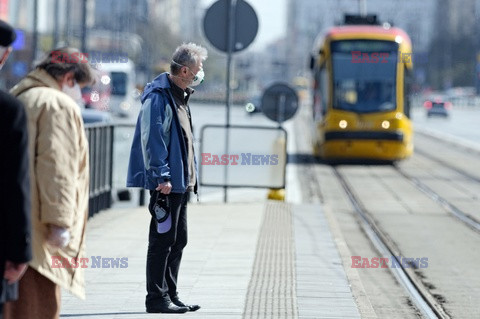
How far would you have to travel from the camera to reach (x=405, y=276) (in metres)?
10.5

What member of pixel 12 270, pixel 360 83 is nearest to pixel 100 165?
pixel 12 270

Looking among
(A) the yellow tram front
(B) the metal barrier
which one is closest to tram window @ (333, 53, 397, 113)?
(A) the yellow tram front

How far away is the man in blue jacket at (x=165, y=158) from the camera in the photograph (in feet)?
23.5

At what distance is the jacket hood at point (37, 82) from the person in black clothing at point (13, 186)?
94 cm

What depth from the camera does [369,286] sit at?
388 inches

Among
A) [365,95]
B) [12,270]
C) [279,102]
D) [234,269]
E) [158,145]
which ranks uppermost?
[365,95]

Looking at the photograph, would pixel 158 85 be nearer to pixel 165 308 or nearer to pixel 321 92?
pixel 165 308

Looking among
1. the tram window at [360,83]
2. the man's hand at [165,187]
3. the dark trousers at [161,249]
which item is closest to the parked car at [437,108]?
the tram window at [360,83]

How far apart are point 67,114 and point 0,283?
1.04m

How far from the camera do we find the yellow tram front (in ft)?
86.4

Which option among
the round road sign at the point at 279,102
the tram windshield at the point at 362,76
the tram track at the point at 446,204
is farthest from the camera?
the tram windshield at the point at 362,76

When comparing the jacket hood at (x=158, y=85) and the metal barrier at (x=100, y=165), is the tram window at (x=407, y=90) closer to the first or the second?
the metal barrier at (x=100, y=165)
